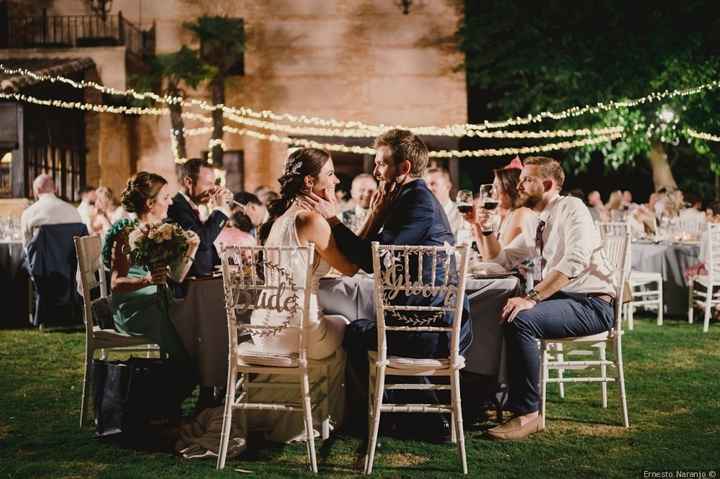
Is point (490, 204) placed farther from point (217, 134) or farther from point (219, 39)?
point (219, 39)

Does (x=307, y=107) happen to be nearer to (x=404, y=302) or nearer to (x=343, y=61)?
(x=343, y=61)

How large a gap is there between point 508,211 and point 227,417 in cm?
248

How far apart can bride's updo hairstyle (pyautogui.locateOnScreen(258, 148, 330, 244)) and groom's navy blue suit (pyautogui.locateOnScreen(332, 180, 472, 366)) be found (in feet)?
0.99

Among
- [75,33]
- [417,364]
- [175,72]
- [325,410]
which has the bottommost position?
[325,410]

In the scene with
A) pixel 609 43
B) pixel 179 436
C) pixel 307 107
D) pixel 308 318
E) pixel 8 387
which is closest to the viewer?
pixel 308 318

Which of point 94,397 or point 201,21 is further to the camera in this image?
point 201,21

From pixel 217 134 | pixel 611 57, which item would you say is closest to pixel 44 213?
pixel 217 134

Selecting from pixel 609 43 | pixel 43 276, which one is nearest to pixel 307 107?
pixel 609 43

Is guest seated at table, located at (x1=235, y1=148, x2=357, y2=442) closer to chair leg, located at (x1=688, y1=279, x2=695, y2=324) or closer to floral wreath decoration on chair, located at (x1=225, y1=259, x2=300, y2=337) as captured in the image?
floral wreath decoration on chair, located at (x1=225, y1=259, x2=300, y2=337)

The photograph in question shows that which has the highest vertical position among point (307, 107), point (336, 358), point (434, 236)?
point (307, 107)

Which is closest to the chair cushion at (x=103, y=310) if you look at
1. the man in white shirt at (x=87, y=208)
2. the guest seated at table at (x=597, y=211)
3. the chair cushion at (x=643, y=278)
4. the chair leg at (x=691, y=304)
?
the man in white shirt at (x=87, y=208)

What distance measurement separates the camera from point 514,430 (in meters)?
4.00

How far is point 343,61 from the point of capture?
51.2 ft

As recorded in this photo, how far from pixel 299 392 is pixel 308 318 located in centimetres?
57
